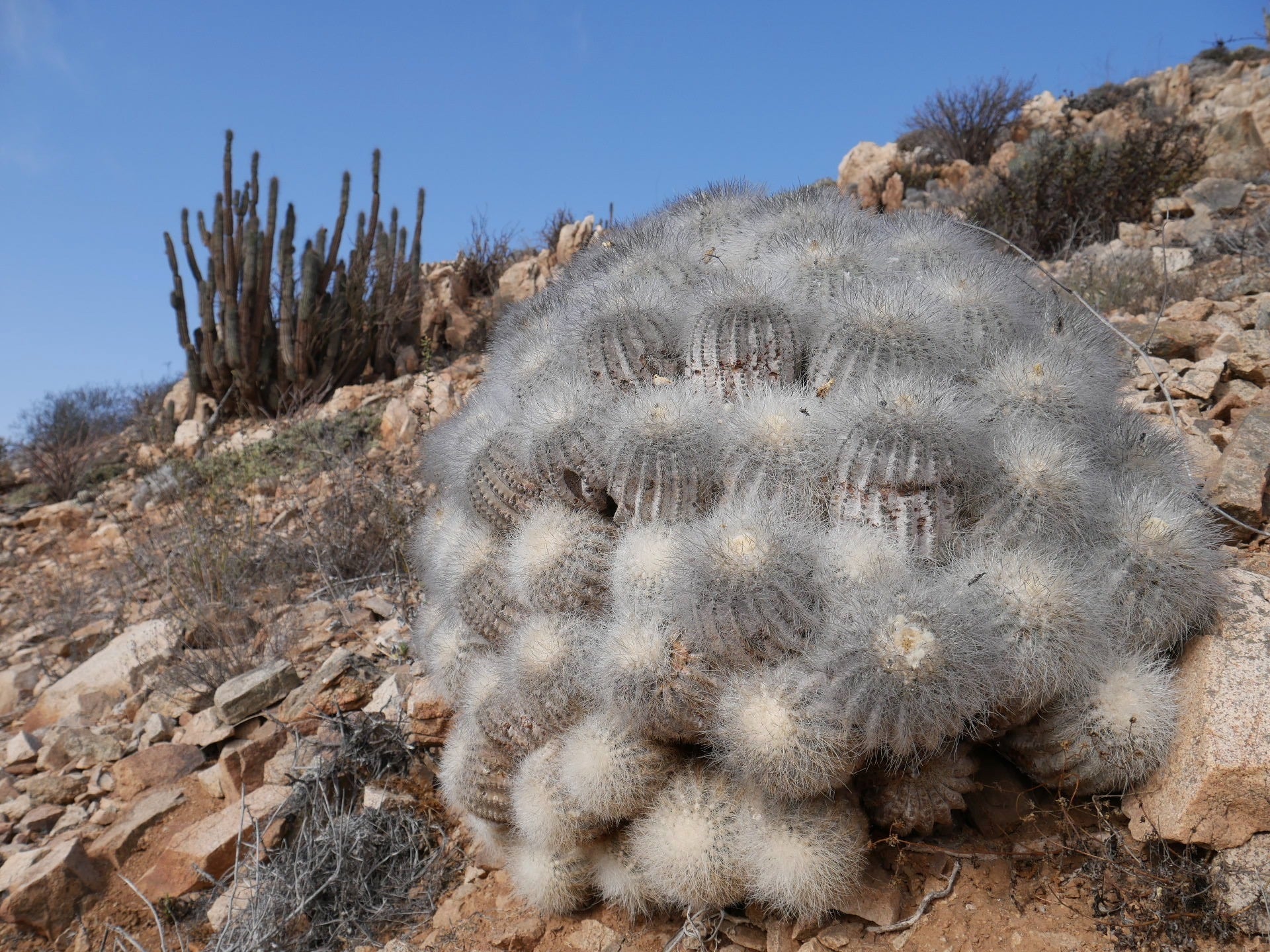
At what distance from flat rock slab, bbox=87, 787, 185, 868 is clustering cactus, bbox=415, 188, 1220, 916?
1.47 m

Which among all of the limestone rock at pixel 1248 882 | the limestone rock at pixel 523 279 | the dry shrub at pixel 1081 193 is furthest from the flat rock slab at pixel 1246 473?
the limestone rock at pixel 523 279

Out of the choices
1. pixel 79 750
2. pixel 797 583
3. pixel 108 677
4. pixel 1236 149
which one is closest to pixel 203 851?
pixel 79 750

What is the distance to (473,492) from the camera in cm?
276

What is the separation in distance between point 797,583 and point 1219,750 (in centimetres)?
114

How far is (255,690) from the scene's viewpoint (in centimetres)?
370

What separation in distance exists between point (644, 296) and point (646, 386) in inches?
16.5

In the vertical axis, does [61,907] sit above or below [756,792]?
below

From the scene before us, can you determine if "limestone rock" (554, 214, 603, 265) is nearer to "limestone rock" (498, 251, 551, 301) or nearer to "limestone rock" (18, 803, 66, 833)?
"limestone rock" (498, 251, 551, 301)

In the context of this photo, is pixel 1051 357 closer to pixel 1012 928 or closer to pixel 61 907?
pixel 1012 928

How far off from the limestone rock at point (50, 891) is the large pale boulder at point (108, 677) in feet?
4.42

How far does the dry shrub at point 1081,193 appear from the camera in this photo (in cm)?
809

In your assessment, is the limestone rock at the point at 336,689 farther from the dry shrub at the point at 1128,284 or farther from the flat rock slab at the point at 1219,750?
the dry shrub at the point at 1128,284

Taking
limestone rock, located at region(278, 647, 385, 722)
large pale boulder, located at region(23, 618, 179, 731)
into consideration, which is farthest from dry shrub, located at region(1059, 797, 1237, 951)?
large pale boulder, located at region(23, 618, 179, 731)

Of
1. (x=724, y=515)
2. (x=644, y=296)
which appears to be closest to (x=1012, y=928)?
(x=724, y=515)
